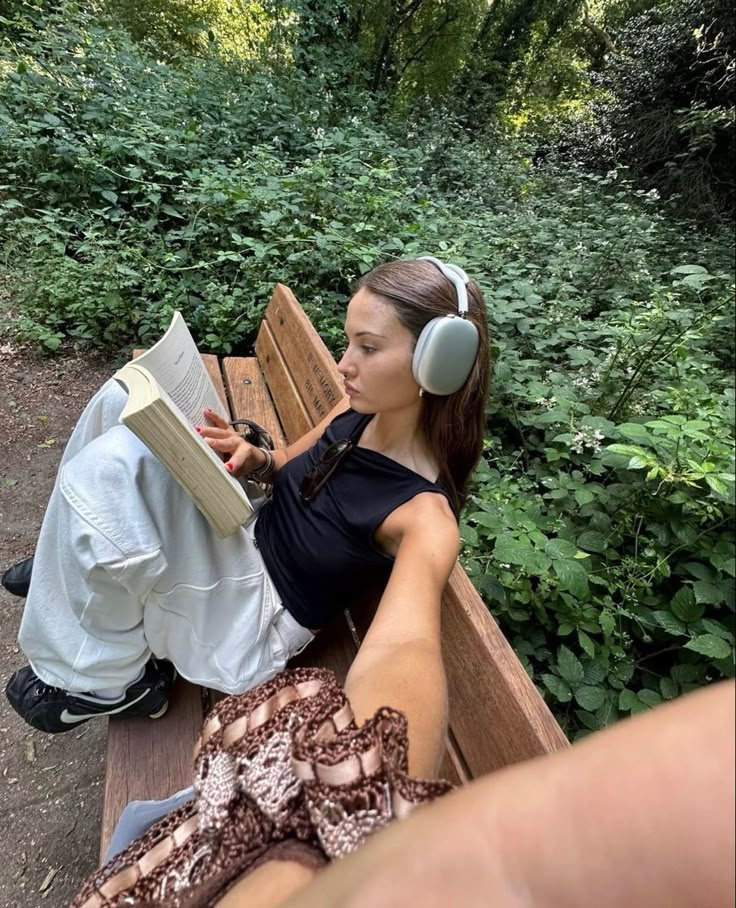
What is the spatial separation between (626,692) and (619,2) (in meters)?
11.6

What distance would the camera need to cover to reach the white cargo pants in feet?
4.11

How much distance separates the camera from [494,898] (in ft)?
0.94

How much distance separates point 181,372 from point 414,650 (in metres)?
1.16

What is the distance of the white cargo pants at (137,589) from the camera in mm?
1252

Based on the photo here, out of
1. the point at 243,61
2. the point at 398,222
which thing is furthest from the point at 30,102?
the point at 243,61

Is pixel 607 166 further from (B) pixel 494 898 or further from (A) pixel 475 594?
(B) pixel 494 898

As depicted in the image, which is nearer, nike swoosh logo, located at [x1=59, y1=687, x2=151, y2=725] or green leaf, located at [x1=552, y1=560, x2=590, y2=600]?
nike swoosh logo, located at [x1=59, y1=687, x2=151, y2=725]

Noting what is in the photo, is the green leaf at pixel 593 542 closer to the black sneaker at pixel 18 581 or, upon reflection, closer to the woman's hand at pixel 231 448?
the woman's hand at pixel 231 448

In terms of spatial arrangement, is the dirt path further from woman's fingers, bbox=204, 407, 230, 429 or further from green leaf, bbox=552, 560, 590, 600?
green leaf, bbox=552, 560, 590, 600

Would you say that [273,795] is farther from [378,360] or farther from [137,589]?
[378,360]

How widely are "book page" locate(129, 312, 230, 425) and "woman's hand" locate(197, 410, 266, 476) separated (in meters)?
0.06

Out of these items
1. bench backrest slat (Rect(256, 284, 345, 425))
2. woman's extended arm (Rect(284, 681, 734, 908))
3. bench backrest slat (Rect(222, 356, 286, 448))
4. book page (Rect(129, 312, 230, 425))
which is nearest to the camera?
woman's extended arm (Rect(284, 681, 734, 908))

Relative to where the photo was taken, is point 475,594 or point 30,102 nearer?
point 475,594

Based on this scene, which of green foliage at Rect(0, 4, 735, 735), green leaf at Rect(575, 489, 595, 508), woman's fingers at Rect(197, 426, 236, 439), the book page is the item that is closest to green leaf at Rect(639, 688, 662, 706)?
green foliage at Rect(0, 4, 735, 735)
